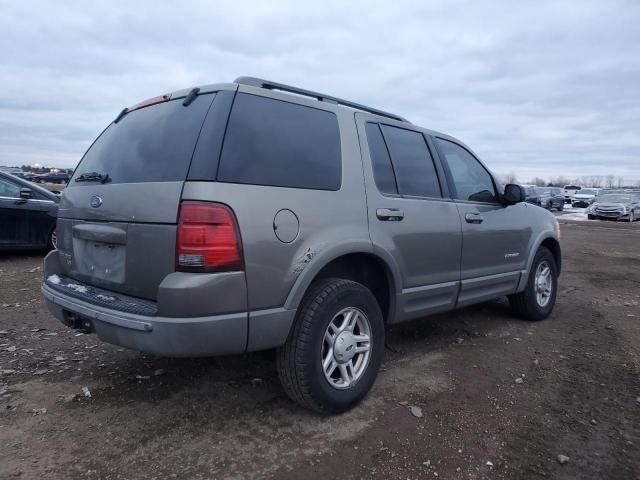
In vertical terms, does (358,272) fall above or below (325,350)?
above

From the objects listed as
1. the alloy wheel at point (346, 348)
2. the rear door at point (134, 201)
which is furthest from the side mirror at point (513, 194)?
the rear door at point (134, 201)

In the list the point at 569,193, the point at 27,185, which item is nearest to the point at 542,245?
the point at 27,185

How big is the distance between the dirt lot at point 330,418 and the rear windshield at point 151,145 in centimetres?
139

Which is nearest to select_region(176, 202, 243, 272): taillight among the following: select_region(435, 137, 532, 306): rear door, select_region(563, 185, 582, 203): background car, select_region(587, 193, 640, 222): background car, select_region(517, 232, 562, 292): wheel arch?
select_region(435, 137, 532, 306): rear door

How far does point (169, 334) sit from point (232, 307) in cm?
32

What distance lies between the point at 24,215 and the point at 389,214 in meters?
6.82

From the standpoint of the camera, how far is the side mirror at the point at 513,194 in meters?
4.38

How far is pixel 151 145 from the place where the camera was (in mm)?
2777

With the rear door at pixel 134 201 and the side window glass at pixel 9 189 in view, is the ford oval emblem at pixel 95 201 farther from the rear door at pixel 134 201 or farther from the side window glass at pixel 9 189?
the side window glass at pixel 9 189

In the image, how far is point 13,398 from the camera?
119 inches

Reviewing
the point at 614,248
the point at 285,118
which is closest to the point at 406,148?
the point at 285,118

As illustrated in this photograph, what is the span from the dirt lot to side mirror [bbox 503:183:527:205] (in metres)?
1.30

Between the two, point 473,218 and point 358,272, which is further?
point 473,218

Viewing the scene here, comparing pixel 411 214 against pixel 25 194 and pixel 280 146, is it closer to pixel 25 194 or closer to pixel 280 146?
pixel 280 146
